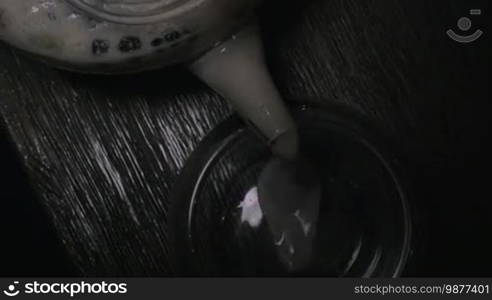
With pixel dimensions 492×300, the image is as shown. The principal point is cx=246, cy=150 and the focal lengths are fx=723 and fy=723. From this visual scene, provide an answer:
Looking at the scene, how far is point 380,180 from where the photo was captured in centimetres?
51

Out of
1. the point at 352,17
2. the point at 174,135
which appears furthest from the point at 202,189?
the point at 352,17

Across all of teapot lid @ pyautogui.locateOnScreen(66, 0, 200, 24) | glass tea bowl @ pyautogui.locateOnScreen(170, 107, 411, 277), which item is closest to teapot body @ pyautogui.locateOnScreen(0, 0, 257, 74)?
teapot lid @ pyautogui.locateOnScreen(66, 0, 200, 24)

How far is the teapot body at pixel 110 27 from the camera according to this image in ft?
1.26

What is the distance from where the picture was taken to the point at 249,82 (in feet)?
1.46

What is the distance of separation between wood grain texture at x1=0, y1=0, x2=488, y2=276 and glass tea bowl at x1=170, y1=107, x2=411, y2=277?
0.05ft

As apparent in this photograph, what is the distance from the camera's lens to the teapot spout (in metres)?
0.44

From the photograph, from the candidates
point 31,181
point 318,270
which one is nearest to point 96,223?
point 31,181

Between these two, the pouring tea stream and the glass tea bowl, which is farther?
the glass tea bowl

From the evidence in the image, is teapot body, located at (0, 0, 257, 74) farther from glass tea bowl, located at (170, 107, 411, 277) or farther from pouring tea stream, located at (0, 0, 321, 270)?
glass tea bowl, located at (170, 107, 411, 277)

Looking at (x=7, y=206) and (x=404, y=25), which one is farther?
(x=7, y=206)

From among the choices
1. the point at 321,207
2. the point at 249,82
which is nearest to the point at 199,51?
the point at 249,82

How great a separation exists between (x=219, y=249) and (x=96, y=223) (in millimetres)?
89

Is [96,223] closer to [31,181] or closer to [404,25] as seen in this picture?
[31,181]

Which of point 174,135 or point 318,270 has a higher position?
point 174,135
